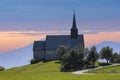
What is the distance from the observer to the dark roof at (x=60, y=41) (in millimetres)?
184000

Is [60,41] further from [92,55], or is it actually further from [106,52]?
[92,55]

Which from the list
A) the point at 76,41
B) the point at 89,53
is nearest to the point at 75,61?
the point at 89,53

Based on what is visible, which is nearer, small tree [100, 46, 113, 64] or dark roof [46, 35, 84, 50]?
small tree [100, 46, 113, 64]

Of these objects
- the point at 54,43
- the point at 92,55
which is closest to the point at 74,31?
the point at 54,43

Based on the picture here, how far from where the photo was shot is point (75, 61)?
133750 mm

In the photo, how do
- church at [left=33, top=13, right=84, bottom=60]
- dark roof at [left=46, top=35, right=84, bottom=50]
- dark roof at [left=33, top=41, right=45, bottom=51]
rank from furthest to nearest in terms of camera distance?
dark roof at [left=33, top=41, right=45, bottom=51] < dark roof at [left=46, top=35, right=84, bottom=50] < church at [left=33, top=13, right=84, bottom=60]

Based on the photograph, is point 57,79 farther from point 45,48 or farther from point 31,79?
point 45,48

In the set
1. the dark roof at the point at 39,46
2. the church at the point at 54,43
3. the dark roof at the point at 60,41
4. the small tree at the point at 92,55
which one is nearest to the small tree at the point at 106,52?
the small tree at the point at 92,55

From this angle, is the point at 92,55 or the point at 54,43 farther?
the point at 54,43

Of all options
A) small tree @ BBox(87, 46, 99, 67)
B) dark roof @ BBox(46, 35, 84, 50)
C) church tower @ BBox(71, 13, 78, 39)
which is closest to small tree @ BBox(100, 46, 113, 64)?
small tree @ BBox(87, 46, 99, 67)

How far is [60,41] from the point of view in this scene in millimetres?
185250

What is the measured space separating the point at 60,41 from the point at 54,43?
10.4 ft

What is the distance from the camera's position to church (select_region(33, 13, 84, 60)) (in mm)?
183887

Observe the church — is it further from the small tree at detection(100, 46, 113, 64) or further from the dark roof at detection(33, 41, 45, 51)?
the small tree at detection(100, 46, 113, 64)
